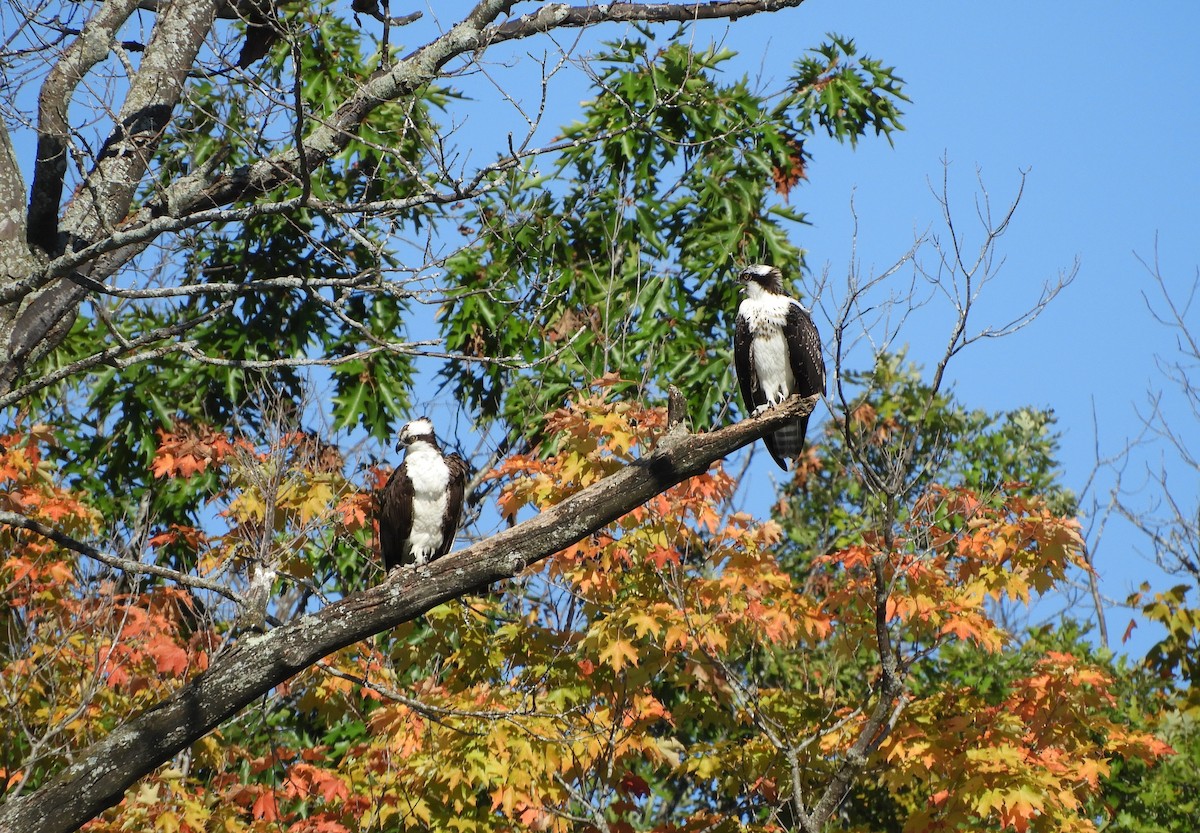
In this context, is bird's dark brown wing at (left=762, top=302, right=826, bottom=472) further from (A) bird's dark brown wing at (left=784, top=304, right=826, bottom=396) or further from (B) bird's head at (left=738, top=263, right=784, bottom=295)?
(B) bird's head at (left=738, top=263, right=784, bottom=295)

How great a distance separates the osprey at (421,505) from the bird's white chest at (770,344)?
1.96 meters

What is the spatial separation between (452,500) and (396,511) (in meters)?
0.34

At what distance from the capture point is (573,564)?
6949 millimetres

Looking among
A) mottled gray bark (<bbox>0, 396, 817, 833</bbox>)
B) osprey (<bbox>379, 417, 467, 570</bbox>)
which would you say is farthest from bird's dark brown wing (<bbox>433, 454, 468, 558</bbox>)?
mottled gray bark (<bbox>0, 396, 817, 833</bbox>)

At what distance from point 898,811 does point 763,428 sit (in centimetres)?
534

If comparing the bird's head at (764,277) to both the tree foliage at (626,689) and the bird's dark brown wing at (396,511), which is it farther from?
the bird's dark brown wing at (396,511)

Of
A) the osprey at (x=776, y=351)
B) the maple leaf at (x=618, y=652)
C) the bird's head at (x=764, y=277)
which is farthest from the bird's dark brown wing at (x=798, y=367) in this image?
the maple leaf at (x=618, y=652)

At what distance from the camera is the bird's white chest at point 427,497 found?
7.36 metres

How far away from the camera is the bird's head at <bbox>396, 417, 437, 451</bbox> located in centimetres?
761

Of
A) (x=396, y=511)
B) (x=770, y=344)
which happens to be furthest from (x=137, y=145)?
(x=770, y=344)

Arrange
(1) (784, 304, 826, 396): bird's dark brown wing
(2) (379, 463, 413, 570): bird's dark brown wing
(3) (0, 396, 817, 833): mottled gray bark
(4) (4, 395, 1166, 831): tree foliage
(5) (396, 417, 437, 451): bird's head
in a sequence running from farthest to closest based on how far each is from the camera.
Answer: (5) (396, 417, 437, 451): bird's head
(2) (379, 463, 413, 570): bird's dark brown wing
(1) (784, 304, 826, 396): bird's dark brown wing
(4) (4, 395, 1166, 831): tree foliage
(3) (0, 396, 817, 833): mottled gray bark

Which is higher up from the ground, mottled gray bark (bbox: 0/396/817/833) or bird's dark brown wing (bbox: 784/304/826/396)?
bird's dark brown wing (bbox: 784/304/826/396)

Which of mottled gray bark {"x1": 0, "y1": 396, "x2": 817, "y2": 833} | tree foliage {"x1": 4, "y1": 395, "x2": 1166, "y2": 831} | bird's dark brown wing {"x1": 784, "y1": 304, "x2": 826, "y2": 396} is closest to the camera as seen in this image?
mottled gray bark {"x1": 0, "y1": 396, "x2": 817, "y2": 833}

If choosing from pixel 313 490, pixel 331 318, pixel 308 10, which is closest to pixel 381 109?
pixel 308 10
